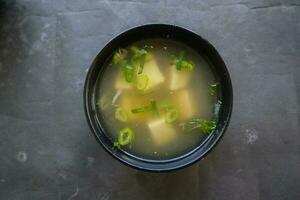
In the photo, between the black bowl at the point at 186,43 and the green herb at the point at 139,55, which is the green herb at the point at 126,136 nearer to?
the black bowl at the point at 186,43

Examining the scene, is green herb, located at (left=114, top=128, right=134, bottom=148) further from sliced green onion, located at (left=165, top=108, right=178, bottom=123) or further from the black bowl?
sliced green onion, located at (left=165, top=108, right=178, bottom=123)

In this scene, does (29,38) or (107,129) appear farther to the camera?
(29,38)

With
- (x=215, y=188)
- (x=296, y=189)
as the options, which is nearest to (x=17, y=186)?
(x=215, y=188)

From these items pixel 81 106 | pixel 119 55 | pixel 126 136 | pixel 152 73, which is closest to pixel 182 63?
pixel 152 73

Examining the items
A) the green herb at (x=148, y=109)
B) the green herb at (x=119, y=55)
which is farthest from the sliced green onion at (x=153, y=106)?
the green herb at (x=119, y=55)

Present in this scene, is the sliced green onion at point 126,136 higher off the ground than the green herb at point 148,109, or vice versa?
the green herb at point 148,109

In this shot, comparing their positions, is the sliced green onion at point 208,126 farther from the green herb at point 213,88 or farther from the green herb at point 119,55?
the green herb at point 119,55

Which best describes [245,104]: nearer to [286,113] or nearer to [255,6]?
[286,113]

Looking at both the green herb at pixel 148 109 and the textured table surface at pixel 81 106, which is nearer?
the green herb at pixel 148 109
